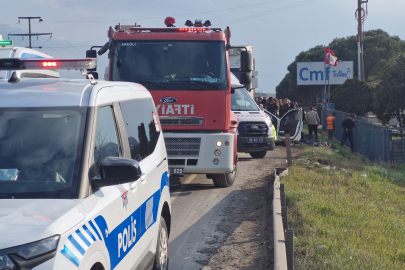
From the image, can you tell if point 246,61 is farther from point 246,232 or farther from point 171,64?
point 246,232

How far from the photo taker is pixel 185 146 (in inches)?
382

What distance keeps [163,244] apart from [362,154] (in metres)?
20.6

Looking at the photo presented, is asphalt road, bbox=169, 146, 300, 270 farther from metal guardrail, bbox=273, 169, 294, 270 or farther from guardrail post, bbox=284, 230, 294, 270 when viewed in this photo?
guardrail post, bbox=284, 230, 294, 270

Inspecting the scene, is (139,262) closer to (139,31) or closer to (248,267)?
(248,267)

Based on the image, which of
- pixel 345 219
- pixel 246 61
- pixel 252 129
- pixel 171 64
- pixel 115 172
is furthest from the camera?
pixel 252 129

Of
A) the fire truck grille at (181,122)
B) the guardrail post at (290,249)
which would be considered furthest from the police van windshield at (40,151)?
the fire truck grille at (181,122)

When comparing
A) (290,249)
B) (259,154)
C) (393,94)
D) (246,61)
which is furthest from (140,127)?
(393,94)

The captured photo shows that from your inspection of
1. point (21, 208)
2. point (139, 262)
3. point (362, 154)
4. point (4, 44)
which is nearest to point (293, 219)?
point (139, 262)

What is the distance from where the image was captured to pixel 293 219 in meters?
7.48

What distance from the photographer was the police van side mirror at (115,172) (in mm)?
3113

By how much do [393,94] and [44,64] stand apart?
32.3 m

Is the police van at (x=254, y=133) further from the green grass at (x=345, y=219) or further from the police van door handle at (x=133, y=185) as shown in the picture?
the police van door handle at (x=133, y=185)

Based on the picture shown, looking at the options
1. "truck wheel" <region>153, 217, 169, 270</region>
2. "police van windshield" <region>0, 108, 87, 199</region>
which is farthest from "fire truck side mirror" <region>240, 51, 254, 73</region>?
"police van windshield" <region>0, 108, 87, 199</region>

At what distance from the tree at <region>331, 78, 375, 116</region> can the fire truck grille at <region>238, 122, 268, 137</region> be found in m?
26.7
